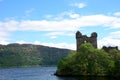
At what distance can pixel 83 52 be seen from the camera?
15575 cm

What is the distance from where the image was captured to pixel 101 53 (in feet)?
500

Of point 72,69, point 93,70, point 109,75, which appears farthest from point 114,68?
point 72,69

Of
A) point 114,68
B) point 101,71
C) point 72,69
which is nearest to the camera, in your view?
point 114,68

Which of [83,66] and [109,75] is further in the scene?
[83,66]

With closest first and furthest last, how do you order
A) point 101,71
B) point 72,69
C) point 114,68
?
point 114,68 → point 101,71 → point 72,69

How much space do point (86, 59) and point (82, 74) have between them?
7325 mm

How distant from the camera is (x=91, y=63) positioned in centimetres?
15162

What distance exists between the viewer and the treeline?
14630cm

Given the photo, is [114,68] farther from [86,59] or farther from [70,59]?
[70,59]

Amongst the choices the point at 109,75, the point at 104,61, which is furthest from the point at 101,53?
the point at 109,75

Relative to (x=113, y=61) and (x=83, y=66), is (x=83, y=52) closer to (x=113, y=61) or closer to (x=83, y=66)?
(x=83, y=66)

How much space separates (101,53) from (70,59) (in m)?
18.9

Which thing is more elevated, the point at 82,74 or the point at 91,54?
the point at 91,54

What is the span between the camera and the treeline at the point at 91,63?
146 meters
